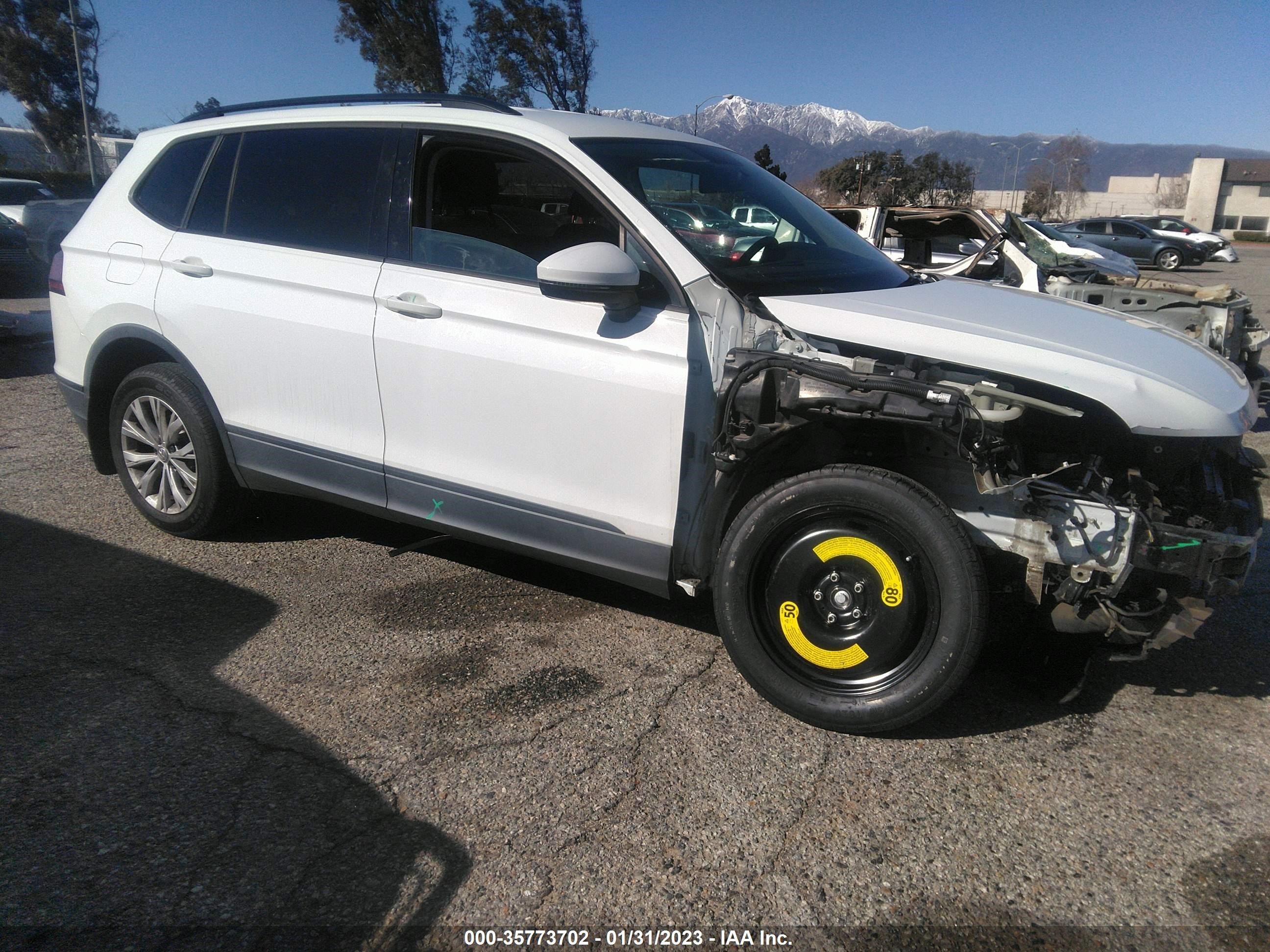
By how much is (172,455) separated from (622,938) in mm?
3323

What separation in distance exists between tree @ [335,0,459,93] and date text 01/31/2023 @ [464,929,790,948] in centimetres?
3454

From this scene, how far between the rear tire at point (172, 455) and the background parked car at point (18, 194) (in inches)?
566

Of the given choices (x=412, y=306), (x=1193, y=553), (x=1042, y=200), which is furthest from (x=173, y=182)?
(x=1042, y=200)

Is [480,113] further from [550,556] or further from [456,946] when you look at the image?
[456,946]

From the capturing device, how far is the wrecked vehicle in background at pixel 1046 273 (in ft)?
21.9

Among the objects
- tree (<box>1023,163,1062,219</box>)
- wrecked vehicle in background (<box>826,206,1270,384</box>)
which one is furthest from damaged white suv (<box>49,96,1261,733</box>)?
tree (<box>1023,163,1062,219</box>)

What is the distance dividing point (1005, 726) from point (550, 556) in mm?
1697

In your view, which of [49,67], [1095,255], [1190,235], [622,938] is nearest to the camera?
[622,938]

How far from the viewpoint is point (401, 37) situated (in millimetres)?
32719

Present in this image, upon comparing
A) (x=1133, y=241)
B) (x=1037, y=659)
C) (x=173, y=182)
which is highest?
(x=173, y=182)

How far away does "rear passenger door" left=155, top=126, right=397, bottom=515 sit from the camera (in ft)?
11.9

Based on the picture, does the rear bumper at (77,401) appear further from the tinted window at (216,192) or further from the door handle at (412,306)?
the door handle at (412,306)

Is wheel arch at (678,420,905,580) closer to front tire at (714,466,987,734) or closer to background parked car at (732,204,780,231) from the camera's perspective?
front tire at (714,466,987,734)

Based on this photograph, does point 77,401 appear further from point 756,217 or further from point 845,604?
point 845,604
